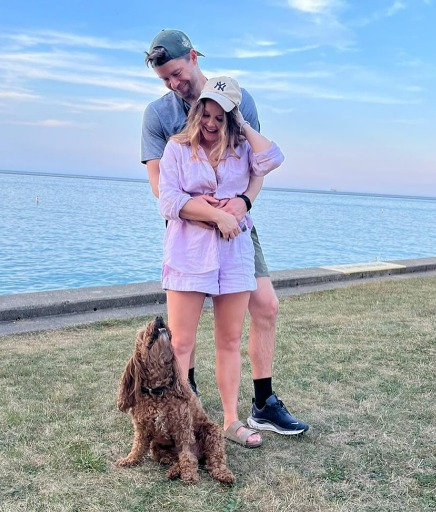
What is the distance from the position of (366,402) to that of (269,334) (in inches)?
39.2

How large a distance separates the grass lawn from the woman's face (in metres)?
1.75

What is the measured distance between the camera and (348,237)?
24.2 metres

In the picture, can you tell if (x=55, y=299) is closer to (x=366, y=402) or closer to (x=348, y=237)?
(x=366, y=402)

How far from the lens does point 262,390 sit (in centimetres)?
354

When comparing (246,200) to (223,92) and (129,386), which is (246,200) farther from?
(129,386)

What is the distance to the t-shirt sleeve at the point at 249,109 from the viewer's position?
340cm

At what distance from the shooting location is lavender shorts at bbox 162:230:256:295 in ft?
9.92

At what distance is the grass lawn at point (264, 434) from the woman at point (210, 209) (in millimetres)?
666

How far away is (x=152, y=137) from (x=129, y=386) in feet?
4.81

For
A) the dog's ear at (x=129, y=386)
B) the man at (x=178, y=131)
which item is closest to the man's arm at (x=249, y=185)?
the man at (x=178, y=131)

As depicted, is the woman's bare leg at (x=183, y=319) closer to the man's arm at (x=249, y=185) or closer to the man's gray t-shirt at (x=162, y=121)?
the man's arm at (x=249, y=185)

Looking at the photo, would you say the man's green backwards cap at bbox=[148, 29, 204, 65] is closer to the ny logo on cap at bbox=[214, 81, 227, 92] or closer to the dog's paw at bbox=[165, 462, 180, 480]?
the ny logo on cap at bbox=[214, 81, 227, 92]

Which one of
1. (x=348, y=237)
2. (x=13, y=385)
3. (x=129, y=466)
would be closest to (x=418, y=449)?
(x=129, y=466)

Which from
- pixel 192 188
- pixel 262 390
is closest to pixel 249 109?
pixel 192 188
